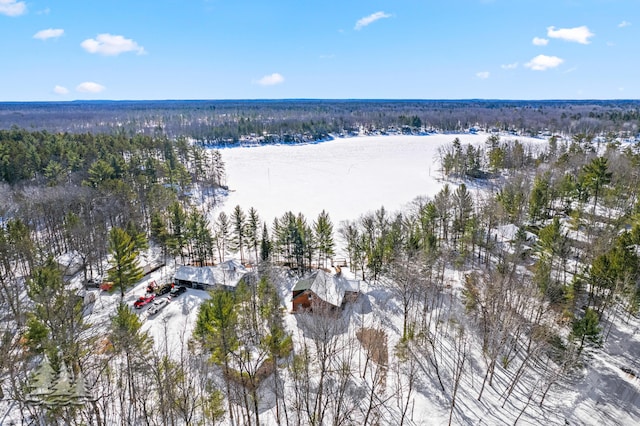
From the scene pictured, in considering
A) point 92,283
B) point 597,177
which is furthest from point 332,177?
point 92,283

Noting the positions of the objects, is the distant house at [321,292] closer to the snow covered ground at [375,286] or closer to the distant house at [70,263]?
the snow covered ground at [375,286]

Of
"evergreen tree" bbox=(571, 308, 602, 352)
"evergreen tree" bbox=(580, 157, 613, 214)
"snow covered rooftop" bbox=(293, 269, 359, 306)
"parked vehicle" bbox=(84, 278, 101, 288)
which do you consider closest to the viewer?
"evergreen tree" bbox=(571, 308, 602, 352)

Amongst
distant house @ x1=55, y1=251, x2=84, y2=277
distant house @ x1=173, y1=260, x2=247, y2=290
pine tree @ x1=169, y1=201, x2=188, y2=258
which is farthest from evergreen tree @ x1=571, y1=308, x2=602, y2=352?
distant house @ x1=55, y1=251, x2=84, y2=277

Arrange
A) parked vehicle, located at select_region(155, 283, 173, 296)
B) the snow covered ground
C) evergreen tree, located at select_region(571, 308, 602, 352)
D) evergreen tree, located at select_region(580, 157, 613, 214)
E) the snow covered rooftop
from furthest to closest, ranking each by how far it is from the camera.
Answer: evergreen tree, located at select_region(580, 157, 613, 214)
parked vehicle, located at select_region(155, 283, 173, 296)
the snow covered rooftop
evergreen tree, located at select_region(571, 308, 602, 352)
the snow covered ground

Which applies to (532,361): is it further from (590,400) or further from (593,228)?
(593,228)

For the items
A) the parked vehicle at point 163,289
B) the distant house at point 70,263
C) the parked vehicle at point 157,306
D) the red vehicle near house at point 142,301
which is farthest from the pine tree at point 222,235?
the distant house at point 70,263

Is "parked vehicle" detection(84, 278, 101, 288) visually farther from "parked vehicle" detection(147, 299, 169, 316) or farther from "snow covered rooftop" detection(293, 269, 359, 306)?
"snow covered rooftop" detection(293, 269, 359, 306)
